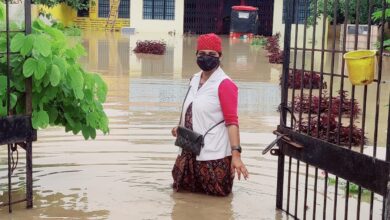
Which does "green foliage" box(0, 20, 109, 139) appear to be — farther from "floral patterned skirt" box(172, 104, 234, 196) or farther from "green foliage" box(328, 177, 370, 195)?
"green foliage" box(328, 177, 370, 195)

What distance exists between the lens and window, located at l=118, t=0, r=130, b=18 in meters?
41.5

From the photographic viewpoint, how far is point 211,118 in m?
6.27

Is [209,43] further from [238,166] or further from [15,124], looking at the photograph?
[15,124]

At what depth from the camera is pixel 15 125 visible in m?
5.58

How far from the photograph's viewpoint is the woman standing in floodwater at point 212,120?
6137 mm

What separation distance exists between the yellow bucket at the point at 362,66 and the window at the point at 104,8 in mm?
37945

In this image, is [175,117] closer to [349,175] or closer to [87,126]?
[87,126]

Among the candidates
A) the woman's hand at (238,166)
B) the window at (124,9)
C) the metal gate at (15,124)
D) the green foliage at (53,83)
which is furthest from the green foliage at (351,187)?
the window at (124,9)

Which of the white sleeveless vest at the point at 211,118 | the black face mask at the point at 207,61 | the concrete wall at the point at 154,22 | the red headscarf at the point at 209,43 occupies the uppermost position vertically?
the concrete wall at the point at 154,22

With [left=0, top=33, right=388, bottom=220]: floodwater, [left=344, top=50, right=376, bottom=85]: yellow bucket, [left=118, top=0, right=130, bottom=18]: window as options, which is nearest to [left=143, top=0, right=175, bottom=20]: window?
[left=118, top=0, right=130, bottom=18]: window

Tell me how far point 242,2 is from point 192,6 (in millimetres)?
3162

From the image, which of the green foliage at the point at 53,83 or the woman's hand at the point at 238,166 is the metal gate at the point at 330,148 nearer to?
the woman's hand at the point at 238,166

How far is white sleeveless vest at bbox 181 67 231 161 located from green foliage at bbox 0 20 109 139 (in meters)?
0.95

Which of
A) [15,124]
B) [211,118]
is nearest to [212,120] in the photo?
[211,118]
